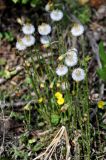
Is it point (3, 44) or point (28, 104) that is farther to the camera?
point (3, 44)

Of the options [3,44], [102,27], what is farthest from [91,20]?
[3,44]

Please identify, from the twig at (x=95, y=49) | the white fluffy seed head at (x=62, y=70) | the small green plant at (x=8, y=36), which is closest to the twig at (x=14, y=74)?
the small green plant at (x=8, y=36)

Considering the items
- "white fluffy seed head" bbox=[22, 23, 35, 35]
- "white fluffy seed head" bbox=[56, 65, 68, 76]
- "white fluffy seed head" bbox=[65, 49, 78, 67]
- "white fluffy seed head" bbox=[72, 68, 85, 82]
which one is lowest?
"white fluffy seed head" bbox=[72, 68, 85, 82]

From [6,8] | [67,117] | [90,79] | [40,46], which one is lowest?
[67,117]

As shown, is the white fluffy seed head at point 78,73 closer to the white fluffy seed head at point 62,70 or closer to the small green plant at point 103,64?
the white fluffy seed head at point 62,70

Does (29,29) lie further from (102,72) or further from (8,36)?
(8,36)

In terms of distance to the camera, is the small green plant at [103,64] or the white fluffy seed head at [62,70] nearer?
the white fluffy seed head at [62,70]

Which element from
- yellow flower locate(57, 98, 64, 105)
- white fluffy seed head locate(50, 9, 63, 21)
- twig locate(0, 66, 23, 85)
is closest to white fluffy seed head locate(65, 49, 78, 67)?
yellow flower locate(57, 98, 64, 105)

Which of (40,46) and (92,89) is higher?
(40,46)

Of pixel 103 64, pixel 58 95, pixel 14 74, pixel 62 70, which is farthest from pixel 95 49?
pixel 62 70

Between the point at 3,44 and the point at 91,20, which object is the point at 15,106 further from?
the point at 91,20

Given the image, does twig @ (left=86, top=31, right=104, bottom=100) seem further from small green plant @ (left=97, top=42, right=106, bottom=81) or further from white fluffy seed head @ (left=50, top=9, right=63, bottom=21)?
white fluffy seed head @ (left=50, top=9, right=63, bottom=21)
